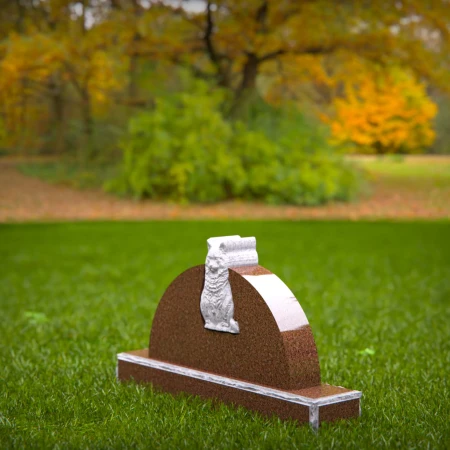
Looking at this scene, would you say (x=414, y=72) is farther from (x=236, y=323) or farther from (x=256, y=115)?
(x=236, y=323)

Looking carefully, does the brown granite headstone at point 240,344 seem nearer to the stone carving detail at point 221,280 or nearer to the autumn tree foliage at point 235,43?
the stone carving detail at point 221,280

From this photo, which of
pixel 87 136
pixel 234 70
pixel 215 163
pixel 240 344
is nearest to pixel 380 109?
pixel 234 70

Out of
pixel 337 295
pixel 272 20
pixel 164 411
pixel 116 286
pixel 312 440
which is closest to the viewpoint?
pixel 312 440

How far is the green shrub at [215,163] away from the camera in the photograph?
2164 centimetres

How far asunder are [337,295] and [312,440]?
5.44m

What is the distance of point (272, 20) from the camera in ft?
77.2

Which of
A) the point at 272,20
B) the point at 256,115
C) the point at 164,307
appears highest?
the point at 272,20

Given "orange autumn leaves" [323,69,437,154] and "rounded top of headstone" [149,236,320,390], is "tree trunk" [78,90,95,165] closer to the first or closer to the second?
"orange autumn leaves" [323,69,437,154]

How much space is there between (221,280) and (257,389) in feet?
2.18

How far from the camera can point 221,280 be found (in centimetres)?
459

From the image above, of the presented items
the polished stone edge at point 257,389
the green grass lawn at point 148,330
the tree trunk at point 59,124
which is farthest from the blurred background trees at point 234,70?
the polished stone edge at point 257,389

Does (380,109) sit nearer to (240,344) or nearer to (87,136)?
(87,136)

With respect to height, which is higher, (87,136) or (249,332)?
(87,136)

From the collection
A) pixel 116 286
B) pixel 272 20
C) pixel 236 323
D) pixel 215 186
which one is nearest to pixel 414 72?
pixel 272 20
